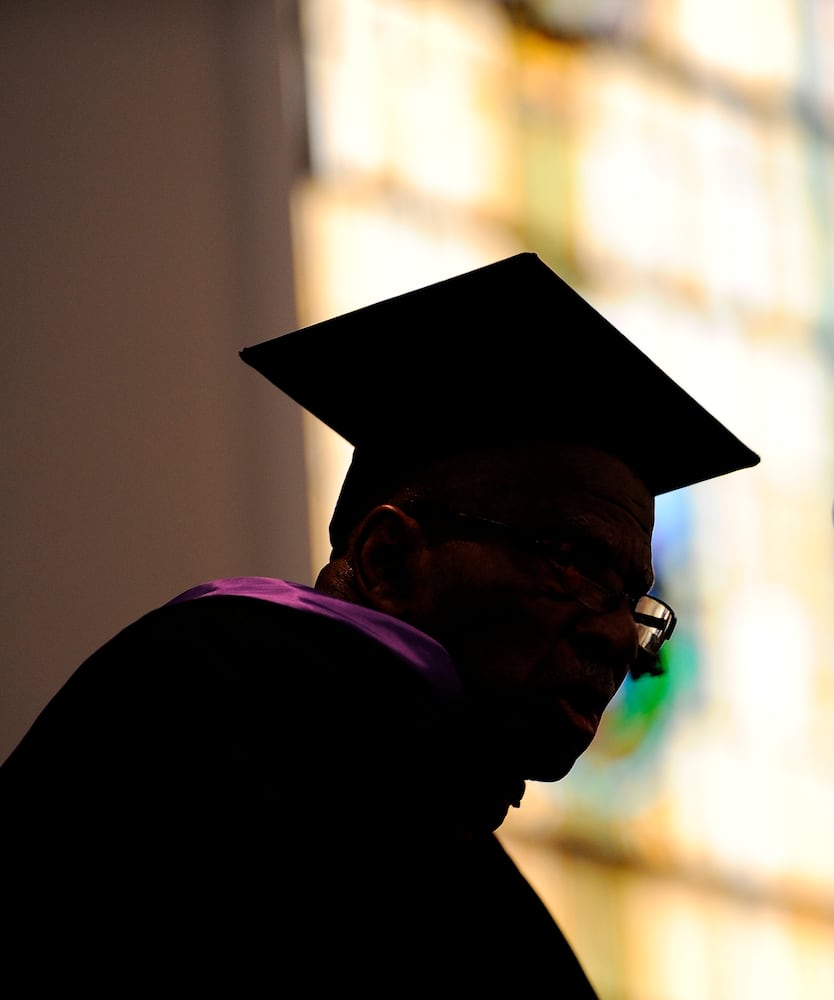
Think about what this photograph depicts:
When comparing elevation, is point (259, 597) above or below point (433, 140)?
below

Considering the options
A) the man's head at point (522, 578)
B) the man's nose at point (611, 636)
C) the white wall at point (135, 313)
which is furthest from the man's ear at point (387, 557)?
the white wall at point (135, 313)

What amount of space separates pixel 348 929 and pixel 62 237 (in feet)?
6.65

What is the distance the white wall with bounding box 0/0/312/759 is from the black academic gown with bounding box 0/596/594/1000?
1.17 m

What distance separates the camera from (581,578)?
2299 mm

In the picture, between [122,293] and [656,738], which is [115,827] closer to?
[122,293]

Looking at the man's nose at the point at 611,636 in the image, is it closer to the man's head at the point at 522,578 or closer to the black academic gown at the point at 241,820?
the man's head at the point at 522,578

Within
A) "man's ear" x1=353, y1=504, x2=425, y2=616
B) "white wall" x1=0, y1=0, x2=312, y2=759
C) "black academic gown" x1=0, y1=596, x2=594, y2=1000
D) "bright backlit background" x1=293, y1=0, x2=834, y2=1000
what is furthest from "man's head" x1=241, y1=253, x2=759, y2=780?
"bright backlit background" x1=293, y1=0, x2=834, y2=1000

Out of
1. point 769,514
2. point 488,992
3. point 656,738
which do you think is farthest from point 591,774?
point 488,992

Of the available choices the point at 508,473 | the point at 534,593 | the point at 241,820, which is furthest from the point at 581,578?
the point at 241,820

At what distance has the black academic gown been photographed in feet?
5.34

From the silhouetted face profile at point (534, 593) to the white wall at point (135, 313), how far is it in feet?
3.21

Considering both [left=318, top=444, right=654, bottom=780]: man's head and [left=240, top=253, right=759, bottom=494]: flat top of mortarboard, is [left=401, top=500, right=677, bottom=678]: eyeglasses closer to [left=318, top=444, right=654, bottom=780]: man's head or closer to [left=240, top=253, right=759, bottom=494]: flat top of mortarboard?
[left=318, top=444, right=654, bottom=780]: man's head

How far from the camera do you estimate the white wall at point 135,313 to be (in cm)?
312

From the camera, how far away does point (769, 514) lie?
170 inches
